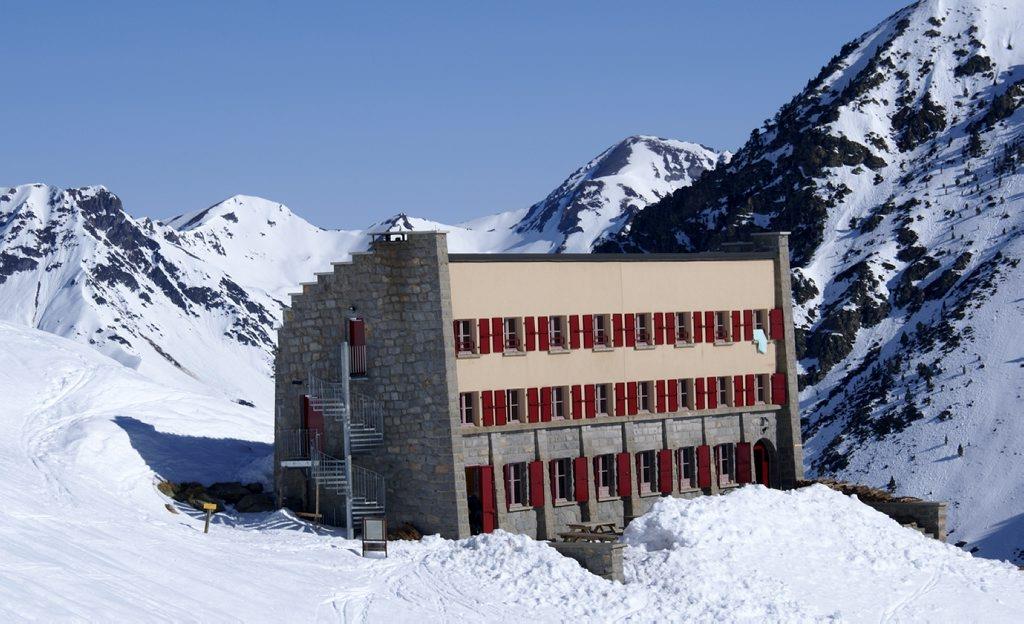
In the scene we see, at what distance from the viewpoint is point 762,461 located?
67.2m

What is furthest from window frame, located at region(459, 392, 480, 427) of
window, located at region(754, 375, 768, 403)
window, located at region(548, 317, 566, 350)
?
window, located at region(754, 375, 768, 403)

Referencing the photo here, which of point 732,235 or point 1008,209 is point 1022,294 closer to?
point 1008,209

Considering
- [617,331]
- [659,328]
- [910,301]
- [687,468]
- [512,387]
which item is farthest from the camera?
[910,301]

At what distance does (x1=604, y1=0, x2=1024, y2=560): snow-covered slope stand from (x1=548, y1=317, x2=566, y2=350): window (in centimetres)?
5596

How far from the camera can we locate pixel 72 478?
5541 centimetres

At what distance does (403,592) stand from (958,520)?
2856 inches

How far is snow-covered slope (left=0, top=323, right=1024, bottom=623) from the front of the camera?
4353 cm

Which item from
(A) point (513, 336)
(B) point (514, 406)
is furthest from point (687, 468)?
(A) point (513, 336)

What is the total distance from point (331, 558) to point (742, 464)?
2119cm

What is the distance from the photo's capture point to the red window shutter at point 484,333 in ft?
185

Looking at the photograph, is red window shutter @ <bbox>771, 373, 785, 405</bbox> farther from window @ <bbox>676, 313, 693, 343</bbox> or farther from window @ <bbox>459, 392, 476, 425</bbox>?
window @ <bbox>459, 392, 476, 425</bbox>

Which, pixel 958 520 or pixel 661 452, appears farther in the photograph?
pixel 958 520

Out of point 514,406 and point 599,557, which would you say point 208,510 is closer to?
point 514,406

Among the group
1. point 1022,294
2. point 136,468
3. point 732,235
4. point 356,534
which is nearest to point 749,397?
point 356,534
